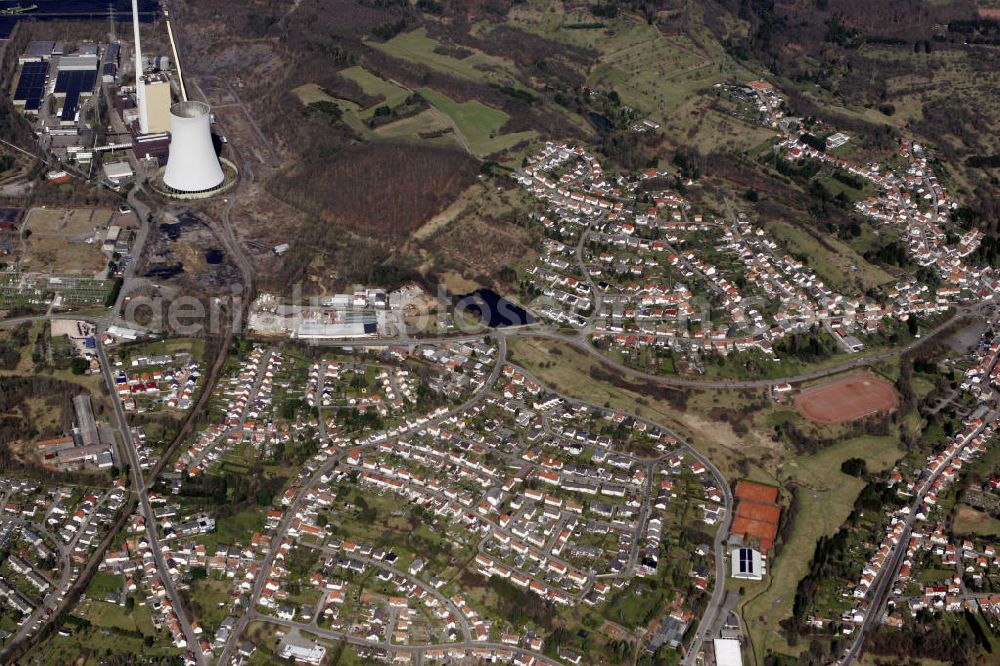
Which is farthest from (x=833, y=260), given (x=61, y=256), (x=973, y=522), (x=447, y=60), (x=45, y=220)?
(x=45, y=220)

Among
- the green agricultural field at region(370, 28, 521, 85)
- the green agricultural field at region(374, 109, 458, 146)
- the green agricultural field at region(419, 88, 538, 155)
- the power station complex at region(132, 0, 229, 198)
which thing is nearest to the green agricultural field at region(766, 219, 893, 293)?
the green agricultural field at region(419, 88, 538, 155)

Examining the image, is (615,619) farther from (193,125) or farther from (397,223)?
(193,125)

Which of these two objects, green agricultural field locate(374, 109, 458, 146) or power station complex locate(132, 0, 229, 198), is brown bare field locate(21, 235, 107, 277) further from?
green agricultural field locate(374, 109, 458, 146)

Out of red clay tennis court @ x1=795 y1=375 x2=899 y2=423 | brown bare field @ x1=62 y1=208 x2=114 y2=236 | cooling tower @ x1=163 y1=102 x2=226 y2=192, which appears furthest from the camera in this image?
cooling tower @ x1=163 y1=102 x2=226 y2=192

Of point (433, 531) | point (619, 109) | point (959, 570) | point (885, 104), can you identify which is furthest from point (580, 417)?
point (885, 104)

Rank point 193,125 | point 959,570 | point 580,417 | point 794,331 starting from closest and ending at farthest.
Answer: point 959,570 → point 580,417 → point 794,331 → point 193,125

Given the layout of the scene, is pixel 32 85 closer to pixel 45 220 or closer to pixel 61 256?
pixel 45 220
